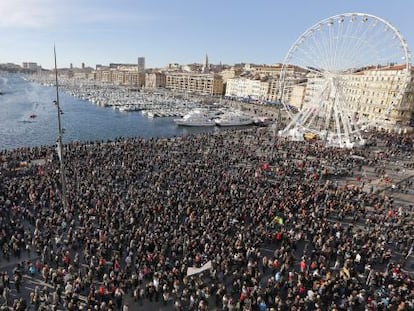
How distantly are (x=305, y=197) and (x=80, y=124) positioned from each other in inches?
2276

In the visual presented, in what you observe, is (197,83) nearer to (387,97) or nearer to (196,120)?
(196,120)

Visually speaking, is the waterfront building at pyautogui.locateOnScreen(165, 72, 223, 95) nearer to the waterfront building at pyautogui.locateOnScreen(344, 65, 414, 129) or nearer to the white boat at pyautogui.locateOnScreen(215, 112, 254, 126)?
the white boat at pyautogui.locateOnScreen(215, 112, 254, 126)

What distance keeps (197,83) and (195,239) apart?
5730 inches

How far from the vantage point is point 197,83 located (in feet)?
513

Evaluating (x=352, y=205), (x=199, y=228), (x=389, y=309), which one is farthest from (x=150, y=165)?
(x=389, y=309)

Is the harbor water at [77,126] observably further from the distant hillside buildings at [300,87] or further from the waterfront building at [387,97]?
the waterfront building at [387,97]

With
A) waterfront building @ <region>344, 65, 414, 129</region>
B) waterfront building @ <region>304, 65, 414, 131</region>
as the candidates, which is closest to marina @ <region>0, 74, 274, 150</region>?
waterfront building @ <region>304, 65, 414, 131</region>

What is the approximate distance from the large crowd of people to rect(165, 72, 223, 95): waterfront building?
122277 mm

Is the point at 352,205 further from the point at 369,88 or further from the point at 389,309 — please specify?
the point at 369,88

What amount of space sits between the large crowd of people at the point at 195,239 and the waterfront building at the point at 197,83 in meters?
122

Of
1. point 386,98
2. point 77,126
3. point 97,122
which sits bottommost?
point 77,126

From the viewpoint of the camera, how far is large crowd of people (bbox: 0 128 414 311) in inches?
520

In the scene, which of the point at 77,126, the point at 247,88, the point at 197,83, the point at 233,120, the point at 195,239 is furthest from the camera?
the point at 197,83

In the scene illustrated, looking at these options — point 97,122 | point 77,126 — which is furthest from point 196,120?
point 77,126
